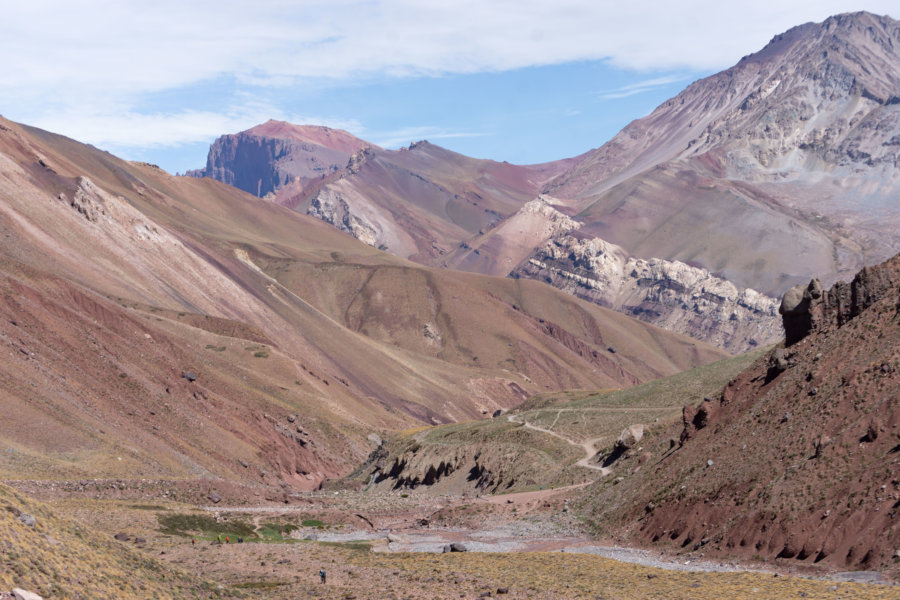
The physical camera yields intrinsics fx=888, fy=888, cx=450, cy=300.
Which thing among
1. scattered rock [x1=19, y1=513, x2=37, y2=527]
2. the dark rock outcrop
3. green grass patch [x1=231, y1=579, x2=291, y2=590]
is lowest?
green grass patch [x1=231, y1=579, x2=291, y2=590]

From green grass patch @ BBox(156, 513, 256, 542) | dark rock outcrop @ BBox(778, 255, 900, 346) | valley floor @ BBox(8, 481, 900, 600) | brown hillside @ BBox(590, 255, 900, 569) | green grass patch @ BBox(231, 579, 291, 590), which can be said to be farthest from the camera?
green grass patch @ BBox(156, 513, 256, 542)

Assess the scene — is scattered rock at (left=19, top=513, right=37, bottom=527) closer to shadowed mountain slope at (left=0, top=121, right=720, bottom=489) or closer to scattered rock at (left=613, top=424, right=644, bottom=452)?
shadowed mountain slope at (left=0, top=121, right=720, bottom=489)

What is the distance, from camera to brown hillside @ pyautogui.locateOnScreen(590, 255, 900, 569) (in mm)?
31281

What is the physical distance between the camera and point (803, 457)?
36.4 metres

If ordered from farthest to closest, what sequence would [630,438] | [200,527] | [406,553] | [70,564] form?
1. [630,438]
2. [200,527]
3. [406,553]
4. [70,564]

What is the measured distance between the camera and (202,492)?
57719 millimetres

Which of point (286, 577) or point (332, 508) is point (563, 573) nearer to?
point (286, 577)

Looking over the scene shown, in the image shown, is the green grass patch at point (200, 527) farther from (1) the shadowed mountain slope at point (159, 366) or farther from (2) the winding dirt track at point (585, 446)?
(2) the winding dirt track at point (585, 446)

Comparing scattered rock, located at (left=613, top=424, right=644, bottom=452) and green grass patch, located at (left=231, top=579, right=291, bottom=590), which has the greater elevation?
scattered rock, located at (left=613, top=424, right=644, bottom=452)

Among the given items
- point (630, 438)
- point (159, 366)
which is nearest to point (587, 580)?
point (630, 438)

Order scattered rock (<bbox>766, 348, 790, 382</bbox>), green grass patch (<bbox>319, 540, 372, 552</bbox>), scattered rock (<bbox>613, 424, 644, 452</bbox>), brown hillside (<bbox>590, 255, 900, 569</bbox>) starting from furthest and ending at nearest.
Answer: scattered rock (<bbox>613, 424, 644, 452</bbox>) < scattered rock (<bbox>766, 348, 790, 382</bbox>) < green grass patch (<bbox>319, 540, 372, 552</bbox>) < brown hillside (<bbox>590, 255, 900, 569</bbox>)

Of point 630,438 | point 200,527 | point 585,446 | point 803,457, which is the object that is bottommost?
point 200,527

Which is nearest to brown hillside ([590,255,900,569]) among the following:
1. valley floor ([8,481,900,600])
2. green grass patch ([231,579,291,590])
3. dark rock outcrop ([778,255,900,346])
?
dark rock outcrop ([778,255,900,346])

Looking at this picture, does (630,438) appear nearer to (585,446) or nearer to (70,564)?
(585,446)
